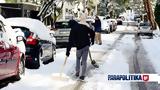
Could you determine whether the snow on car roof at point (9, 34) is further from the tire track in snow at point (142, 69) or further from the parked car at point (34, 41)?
the tire track in snow at point (142, 69)

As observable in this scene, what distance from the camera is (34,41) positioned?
1600cm

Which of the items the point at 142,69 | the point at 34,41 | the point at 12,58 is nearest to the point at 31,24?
the point at 34,41

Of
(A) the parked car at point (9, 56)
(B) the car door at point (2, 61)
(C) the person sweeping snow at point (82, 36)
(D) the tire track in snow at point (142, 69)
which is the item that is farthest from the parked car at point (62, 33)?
(B) the car door at point (2, 61)

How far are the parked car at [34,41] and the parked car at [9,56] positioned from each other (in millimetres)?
1518

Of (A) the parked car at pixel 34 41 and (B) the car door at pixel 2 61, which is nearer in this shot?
(B) the car door at pixel 2 61

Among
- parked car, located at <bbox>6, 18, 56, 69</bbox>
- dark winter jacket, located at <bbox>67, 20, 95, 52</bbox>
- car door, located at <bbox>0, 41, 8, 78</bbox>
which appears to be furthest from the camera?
parked car, located at <bbox>6, 18, 56, 69</bbox>

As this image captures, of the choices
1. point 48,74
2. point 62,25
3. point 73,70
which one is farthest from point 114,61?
point 62,25

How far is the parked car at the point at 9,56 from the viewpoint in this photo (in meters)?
12.3

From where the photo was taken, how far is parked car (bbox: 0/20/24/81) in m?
12.3

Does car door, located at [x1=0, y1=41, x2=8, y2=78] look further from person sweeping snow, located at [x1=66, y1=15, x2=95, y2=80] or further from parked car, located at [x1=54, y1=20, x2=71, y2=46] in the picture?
parked car, located at [x1=54, y1=20, x2=71, y2=46]

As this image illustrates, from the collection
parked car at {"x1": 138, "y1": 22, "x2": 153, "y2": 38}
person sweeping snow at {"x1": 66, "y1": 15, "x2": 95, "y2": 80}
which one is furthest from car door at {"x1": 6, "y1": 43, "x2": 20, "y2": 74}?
parked car at {"x1": 138, "y1": 22, "x2": 153, "y2": 38}

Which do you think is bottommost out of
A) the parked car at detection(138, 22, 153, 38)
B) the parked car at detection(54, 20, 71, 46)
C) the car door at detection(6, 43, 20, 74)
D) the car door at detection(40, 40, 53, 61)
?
the parked car at detection(138, 22, 153, 38)

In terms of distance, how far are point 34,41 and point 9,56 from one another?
127 inches

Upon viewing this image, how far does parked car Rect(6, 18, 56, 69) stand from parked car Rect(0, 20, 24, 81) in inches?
59.8
